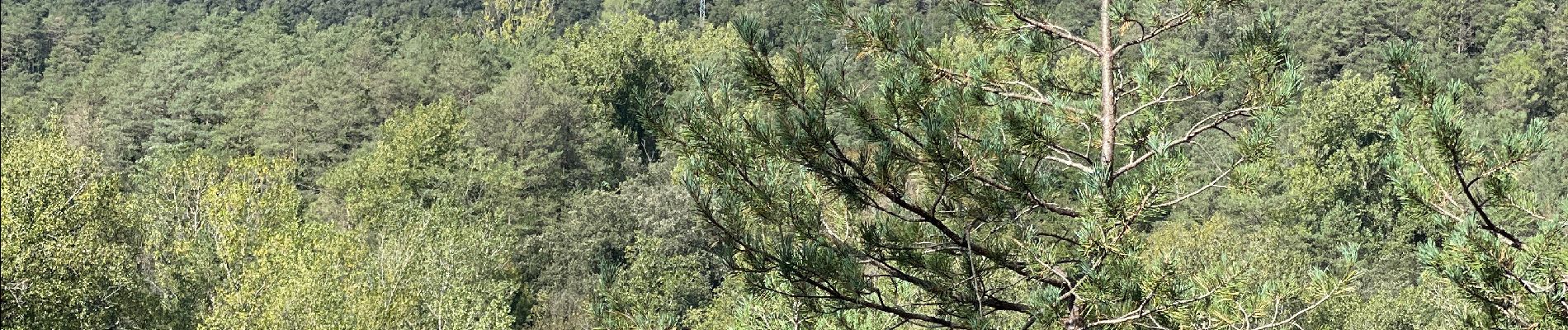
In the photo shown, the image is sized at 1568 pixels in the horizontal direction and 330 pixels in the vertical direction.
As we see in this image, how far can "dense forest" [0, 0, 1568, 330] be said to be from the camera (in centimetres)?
603

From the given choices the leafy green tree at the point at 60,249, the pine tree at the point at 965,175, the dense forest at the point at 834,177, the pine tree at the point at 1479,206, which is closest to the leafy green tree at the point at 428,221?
the dense forest at the point at 834,177

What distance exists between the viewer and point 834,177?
628 cm

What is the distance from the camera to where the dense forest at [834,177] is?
6027mm

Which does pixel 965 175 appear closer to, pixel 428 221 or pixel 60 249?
pixel 60 249

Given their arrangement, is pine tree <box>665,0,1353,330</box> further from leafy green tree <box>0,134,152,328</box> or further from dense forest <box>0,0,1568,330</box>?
leafy green tree <box>0,134,152,328</box>

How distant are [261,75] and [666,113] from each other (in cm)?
5354

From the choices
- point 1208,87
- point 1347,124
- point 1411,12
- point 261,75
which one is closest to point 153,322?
point 1208,87

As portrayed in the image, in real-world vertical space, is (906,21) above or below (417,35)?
above

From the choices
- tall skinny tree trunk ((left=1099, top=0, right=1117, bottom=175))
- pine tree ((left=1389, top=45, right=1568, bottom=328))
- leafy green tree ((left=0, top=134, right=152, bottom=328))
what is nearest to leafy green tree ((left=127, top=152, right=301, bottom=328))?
leafy green tree ((left=0, top=134, right=152, bottom=328))

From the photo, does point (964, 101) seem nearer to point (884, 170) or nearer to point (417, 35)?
point (884, 170)

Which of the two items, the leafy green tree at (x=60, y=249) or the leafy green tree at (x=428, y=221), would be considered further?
the leafy green tree at (x=428, y=221)

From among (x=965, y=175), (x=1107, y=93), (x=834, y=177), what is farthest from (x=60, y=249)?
(x=1107, y=93)

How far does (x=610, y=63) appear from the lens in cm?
5069

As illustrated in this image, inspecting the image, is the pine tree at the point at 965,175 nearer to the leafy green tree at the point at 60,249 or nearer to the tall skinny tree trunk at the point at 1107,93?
the tall skinny tree trunk at the point at 1107,93
